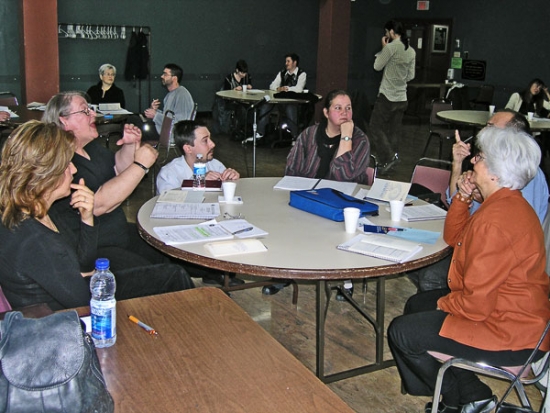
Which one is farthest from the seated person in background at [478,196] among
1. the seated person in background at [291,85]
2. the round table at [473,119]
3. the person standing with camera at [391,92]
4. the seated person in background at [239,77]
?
the seated person in background at [239,77]

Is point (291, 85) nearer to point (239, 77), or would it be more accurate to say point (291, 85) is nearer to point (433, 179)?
point (239, 77)

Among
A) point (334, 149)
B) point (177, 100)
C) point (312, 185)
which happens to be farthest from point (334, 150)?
point (177, 100)

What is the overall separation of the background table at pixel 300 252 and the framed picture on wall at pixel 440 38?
11.9m

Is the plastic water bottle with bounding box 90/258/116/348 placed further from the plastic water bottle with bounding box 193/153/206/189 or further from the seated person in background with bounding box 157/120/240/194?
the seated person in background with bounding box 157/120/240/194

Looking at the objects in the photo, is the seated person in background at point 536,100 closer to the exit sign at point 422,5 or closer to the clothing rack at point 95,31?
the exit sign at point 422,5

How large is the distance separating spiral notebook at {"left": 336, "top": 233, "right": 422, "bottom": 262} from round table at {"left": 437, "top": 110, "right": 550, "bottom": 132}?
457cm

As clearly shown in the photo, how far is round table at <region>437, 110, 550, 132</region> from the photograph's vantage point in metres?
6.97

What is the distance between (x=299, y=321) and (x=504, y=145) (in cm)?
188

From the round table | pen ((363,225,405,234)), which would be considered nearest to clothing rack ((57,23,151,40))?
the round table

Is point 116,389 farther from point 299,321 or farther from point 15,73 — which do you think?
point 15,73

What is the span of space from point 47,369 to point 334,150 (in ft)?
10.6

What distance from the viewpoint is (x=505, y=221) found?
88.7 inches

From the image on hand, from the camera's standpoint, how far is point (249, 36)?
13164mm

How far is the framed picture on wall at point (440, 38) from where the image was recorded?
46.8 feet
